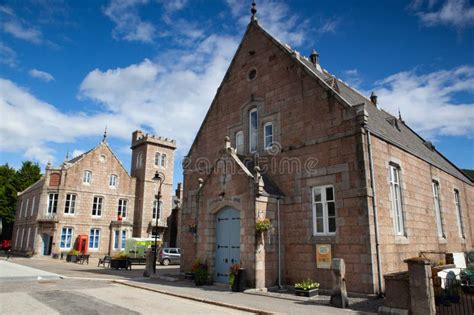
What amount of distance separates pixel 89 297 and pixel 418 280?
9.82 meters

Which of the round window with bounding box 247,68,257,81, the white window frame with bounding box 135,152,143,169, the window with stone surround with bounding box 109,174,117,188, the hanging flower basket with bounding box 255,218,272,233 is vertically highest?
the white window frame with bounding box 135,152,143,169

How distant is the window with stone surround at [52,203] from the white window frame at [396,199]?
112 feet

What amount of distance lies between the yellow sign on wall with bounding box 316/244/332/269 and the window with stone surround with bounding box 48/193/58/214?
3200cm

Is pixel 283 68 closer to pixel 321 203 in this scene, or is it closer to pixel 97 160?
pixel 321 203

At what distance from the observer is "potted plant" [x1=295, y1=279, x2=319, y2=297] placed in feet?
37.5

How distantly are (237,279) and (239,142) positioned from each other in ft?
23.8

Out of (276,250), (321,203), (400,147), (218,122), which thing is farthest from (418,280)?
(218,122)

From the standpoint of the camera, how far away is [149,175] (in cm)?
4225

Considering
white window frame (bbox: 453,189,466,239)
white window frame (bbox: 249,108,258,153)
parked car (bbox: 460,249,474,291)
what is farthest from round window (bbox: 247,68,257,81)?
white window frame (bbox: 453,189,466,239)

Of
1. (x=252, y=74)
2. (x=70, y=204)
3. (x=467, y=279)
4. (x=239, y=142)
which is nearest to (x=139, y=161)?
(x=70, y=204)

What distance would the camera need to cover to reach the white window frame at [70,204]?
35.7 m

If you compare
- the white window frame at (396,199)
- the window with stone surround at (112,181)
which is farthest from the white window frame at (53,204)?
the white window frame at (396,199)

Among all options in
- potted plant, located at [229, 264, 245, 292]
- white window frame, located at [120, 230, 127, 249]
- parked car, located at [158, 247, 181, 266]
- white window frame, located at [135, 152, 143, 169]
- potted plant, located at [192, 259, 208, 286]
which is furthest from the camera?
white window frame, located at [135, 152, 143, 169]

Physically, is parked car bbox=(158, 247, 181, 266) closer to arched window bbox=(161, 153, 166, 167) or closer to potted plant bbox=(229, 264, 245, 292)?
arched window bbox=(161, 153, 166, 167)
